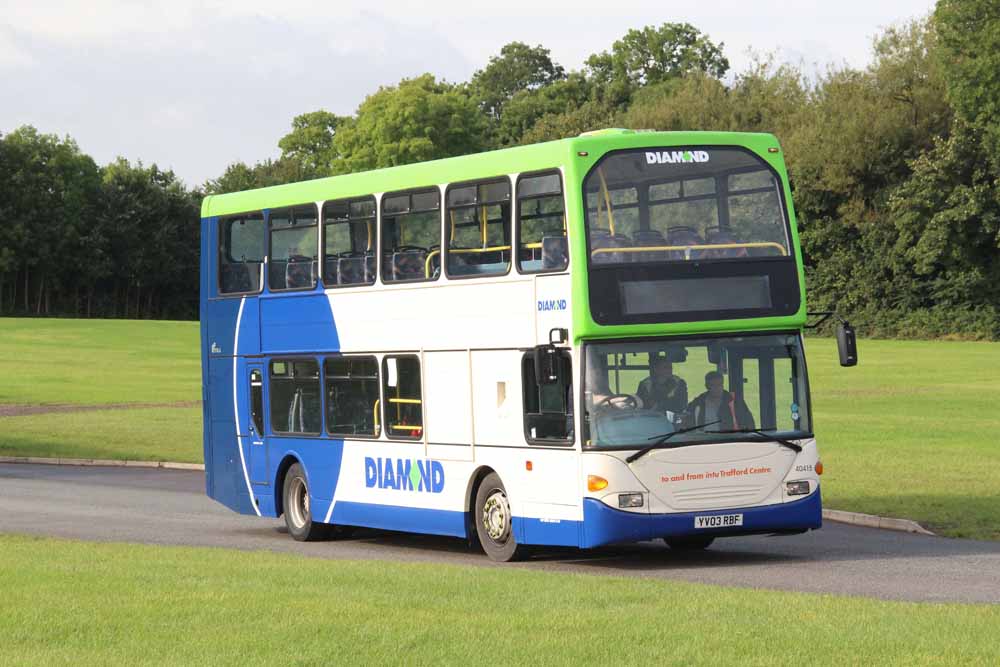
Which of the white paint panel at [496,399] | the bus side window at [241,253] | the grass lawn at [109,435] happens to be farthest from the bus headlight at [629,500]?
the grass lawn at [109,435]

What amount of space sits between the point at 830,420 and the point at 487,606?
2909 cm

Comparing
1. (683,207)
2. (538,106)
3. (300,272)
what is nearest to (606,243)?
(683,207)

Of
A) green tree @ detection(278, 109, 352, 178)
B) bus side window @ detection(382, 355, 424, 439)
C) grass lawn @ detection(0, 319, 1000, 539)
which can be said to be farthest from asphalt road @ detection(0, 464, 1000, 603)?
green tree @ detection(278, 109, 352, 178)

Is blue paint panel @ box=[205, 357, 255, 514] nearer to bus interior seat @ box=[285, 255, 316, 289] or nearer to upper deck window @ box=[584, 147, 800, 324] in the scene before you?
bus interior seat @ box=[285, 255, 316, 289]

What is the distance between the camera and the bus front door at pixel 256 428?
21.5m

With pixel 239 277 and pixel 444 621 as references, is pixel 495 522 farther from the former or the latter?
pixel 444 621

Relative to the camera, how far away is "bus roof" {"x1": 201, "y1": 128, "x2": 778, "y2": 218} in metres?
16.2

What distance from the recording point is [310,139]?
148 m

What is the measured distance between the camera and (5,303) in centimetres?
11400

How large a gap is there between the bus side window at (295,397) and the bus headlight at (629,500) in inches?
224

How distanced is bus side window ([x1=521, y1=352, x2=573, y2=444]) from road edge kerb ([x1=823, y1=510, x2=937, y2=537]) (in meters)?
5.76

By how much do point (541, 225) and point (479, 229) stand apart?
3.57 ft

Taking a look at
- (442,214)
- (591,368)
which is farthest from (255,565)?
(442,214)

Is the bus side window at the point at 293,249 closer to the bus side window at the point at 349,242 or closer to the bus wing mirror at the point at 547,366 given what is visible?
the bus side window at the point at 349,242
